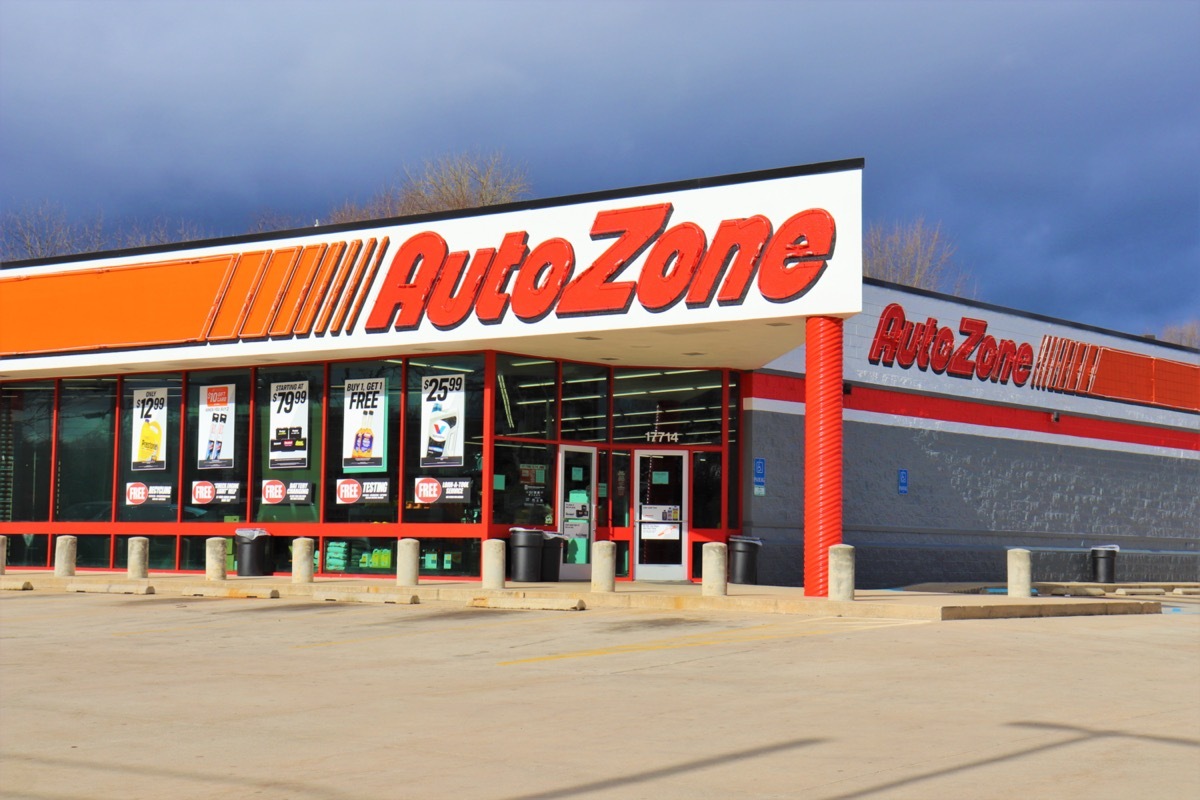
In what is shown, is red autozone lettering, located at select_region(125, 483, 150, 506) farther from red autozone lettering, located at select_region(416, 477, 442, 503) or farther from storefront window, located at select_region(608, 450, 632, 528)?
storefront window, located at select_region(608, 450, 632, 528)

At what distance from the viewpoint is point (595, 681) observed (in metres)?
11.9

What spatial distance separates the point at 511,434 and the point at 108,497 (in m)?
9.84

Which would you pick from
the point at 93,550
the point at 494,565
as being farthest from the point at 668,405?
the point at 93,550

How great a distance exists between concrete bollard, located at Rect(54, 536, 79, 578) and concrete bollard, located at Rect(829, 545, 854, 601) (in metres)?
14.6

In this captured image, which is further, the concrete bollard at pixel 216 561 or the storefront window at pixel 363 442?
the storefront window at pixel 363 442

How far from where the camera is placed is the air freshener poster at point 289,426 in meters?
25.7

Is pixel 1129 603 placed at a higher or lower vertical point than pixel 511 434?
lower

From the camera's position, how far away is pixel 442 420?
78.4ft

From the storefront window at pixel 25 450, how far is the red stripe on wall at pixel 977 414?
50.3 ft

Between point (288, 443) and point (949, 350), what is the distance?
48.4ft

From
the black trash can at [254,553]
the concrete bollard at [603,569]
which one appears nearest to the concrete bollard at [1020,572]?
the concrete bollard at [603,569]

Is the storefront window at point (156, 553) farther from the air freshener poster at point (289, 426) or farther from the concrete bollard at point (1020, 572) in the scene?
the concrete bollard at point (1020, 572)

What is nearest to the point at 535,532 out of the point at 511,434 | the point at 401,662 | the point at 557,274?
the point at 511,434

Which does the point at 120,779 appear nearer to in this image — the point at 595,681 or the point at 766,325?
the point at 595,681
